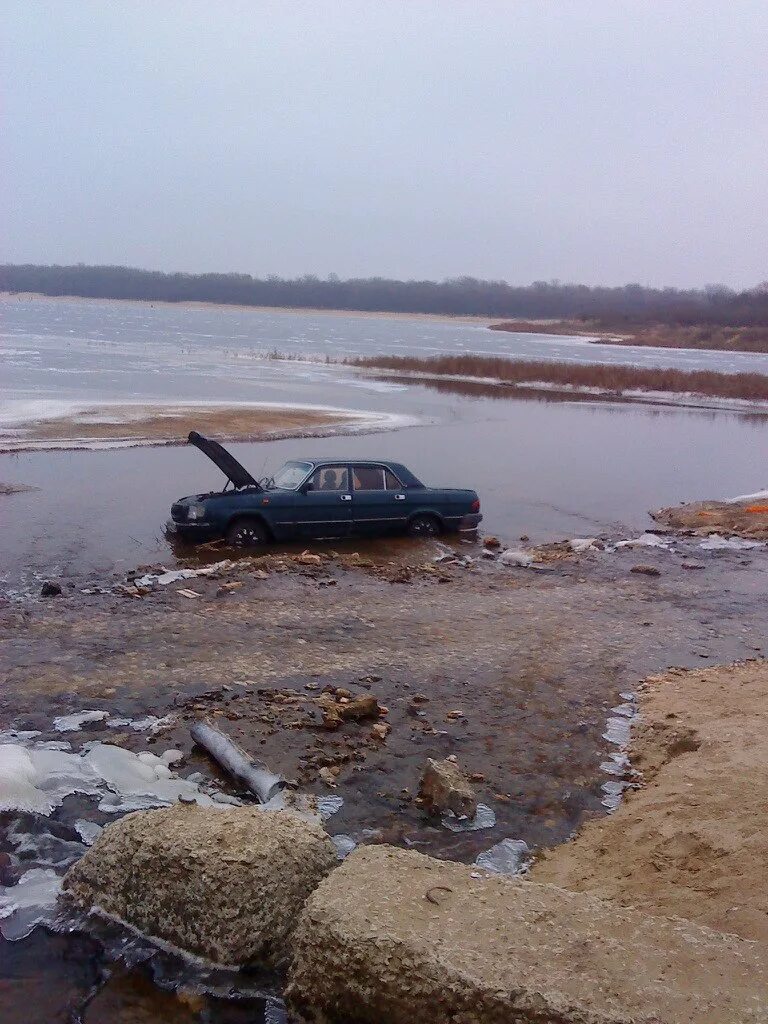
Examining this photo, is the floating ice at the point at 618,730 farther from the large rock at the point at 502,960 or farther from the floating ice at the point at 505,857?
the large rock at the point at 502,960

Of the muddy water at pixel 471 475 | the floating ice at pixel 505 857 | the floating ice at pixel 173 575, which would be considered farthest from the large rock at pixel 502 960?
the muddy water at pixel 471 475

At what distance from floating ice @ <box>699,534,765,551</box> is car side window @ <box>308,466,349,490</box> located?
6.49m

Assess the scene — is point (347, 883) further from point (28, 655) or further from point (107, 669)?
point (28, 655)

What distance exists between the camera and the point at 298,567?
13.1m

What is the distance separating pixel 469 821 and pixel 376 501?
955cm

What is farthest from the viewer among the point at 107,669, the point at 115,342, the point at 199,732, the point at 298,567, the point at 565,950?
the point at 115,342

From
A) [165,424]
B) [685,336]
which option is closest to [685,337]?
[685,336]

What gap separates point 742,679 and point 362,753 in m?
4.11

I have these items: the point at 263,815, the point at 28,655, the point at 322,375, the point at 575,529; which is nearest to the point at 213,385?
the point at 322,375

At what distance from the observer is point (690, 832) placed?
5.82 metres

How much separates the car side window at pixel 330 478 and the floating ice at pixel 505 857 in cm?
965

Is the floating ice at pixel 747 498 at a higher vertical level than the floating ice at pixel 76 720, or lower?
lower

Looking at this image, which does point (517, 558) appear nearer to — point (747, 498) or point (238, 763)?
point (238, 763)

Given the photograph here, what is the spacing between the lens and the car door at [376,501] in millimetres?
15344
